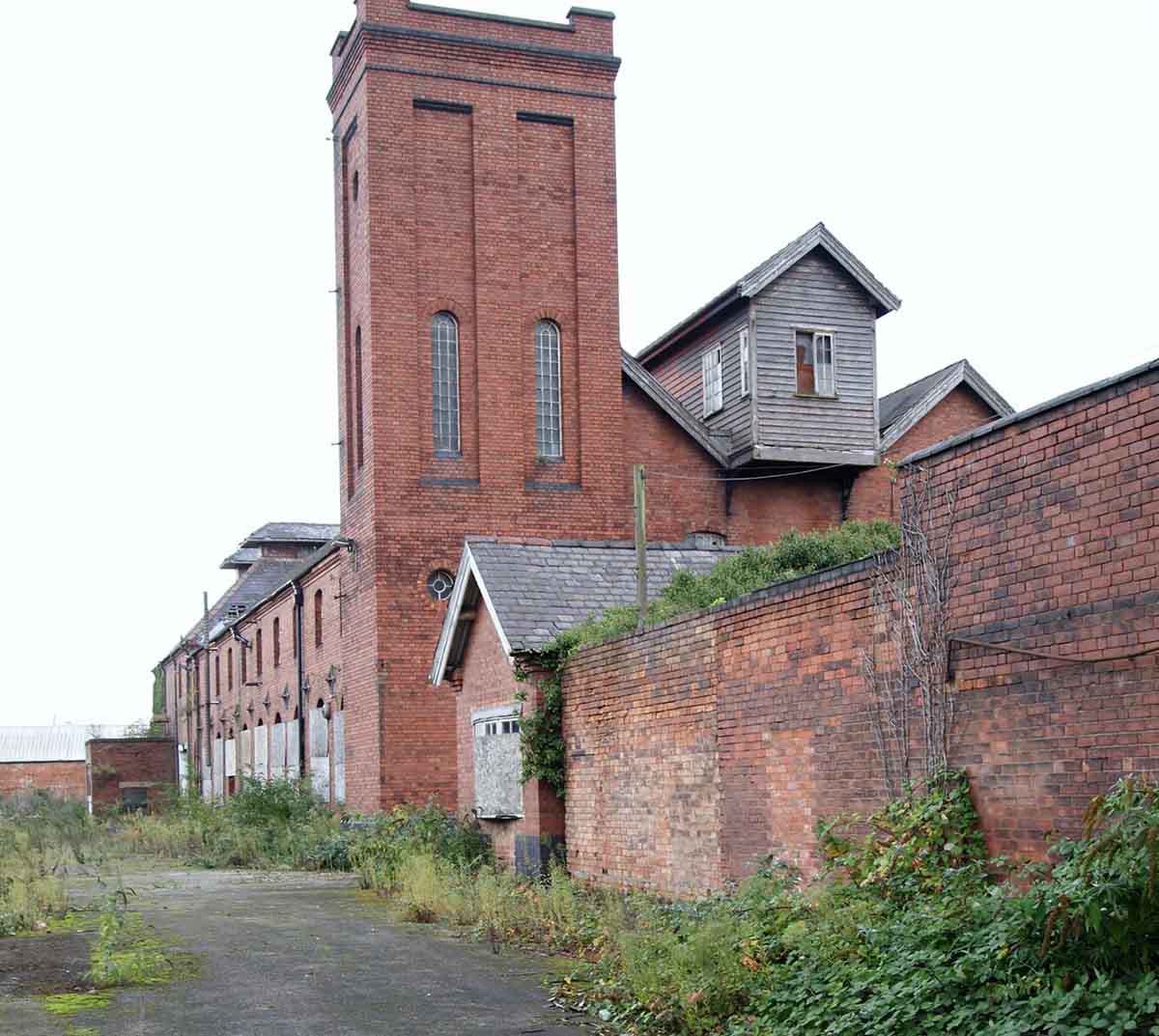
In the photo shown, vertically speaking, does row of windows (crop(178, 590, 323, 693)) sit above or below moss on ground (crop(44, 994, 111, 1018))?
above

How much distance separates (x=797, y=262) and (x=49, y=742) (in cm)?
6162

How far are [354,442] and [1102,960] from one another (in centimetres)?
2274

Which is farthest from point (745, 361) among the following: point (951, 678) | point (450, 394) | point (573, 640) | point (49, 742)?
point (49, 742)

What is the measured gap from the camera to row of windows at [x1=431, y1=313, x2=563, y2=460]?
89.0ft

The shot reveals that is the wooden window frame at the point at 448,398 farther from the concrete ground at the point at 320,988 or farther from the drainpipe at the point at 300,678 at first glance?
the concrete ground at the point at 320,988

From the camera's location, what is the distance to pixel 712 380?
99.5 ft

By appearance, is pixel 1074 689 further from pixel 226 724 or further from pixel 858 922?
pixel 226 724

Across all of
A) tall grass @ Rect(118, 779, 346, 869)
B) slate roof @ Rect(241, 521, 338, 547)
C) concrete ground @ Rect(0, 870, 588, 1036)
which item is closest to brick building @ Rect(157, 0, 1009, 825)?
tall grass @ Rect(118, 779, 346, 869)

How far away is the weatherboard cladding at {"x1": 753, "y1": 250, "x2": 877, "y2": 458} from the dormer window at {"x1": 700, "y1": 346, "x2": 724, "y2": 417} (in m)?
1.57

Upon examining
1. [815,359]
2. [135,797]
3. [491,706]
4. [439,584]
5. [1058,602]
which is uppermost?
[815,359]

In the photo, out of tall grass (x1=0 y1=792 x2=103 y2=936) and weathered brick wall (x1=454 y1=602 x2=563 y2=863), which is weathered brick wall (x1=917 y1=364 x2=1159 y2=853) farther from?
tall grass (x1=0 y1=792 x2=103 y2=936)

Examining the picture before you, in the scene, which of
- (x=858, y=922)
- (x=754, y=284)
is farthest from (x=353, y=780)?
(x=858, y=922)

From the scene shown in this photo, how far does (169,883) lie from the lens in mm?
22266

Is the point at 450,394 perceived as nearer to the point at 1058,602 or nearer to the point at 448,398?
the point at 448,398
